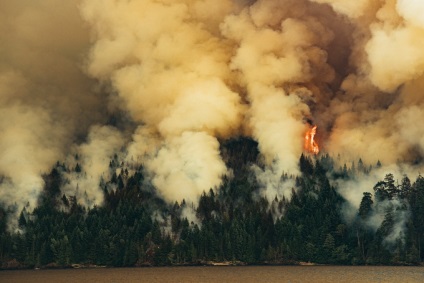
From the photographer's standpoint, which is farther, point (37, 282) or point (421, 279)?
point (37, 282)

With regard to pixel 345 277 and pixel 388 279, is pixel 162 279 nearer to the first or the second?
pixel 345 277

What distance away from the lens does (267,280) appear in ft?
610

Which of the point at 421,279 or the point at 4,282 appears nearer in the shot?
the point at 421,279

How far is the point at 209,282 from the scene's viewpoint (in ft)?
603

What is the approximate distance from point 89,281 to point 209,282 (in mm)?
38802

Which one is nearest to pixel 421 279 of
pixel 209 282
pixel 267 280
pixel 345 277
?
pixel 345 277

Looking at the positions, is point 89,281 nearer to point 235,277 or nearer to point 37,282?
point 37,282

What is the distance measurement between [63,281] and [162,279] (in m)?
31.6

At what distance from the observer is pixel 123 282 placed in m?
192

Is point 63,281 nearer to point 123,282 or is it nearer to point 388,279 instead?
point 123,282

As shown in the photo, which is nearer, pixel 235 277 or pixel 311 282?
pixel 311 282

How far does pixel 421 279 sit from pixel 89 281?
330ft

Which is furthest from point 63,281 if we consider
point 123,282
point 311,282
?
point 311,282

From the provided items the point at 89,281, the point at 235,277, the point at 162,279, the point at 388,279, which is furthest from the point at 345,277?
the point at 89,281
